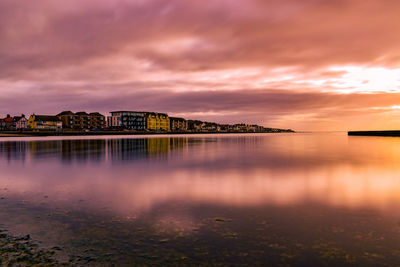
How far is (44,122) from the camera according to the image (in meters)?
187

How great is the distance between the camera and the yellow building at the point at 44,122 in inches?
7318

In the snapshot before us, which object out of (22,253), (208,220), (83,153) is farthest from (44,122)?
(22,253)

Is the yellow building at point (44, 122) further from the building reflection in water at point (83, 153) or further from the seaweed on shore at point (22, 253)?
the seaweed on shore at point (22, 253)

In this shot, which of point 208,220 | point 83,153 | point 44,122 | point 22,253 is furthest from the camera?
point 44,122

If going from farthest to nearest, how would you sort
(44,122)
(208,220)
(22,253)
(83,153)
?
1. (44,122)
2. (83,153)
3. (208,220)
4. (22,253)

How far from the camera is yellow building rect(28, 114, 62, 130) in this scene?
185875 mm

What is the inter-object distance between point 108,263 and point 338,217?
7.47m

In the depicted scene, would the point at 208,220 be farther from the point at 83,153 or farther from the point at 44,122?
the point at 44,122

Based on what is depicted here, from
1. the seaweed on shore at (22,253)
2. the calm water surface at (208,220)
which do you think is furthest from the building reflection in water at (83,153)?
the seaweed on shore at (22,253)

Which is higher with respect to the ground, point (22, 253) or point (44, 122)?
point (44, 122)

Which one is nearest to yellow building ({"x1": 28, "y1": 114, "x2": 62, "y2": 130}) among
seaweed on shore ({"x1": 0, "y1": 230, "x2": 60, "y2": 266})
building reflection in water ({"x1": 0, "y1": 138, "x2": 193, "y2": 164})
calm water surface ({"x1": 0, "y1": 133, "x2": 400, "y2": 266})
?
building reflection in water ({"x1": 0, "y1": 138, "x2": 193, "y2": 164})

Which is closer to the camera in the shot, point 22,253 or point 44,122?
point 22,253

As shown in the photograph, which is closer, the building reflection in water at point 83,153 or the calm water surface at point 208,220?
the calm water surface at point 208,220

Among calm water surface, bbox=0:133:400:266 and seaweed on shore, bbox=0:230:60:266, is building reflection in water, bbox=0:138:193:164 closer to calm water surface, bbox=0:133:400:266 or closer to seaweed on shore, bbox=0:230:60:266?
calm water surface, bbox=0:133:400:266
